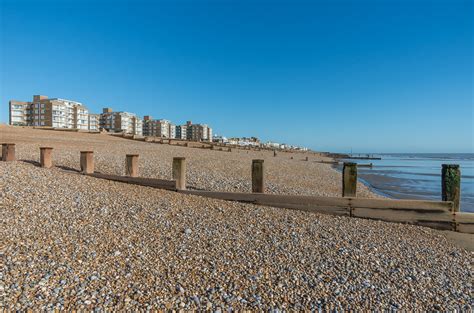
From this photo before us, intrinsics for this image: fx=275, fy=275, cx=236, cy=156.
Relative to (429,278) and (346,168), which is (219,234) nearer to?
(429,278)

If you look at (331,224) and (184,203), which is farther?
(184,203)

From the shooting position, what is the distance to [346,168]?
6.44 meters

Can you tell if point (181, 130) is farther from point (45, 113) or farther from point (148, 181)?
point (148, 181)

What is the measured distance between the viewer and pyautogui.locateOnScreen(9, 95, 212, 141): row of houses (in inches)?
3063

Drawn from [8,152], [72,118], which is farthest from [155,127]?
[8,152]

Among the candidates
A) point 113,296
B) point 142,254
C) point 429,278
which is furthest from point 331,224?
point 113,296

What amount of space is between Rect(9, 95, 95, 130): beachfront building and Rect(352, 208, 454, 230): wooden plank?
86.0 m

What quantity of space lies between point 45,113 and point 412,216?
9431cm

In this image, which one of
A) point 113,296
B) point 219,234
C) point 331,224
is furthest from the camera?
point 331,224

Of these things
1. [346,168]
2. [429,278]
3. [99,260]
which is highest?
[346,168]

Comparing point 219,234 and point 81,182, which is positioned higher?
point 81,182

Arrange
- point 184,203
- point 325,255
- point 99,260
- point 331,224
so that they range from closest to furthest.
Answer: point 99,260
point 325,255
point 331,224
point 184,203

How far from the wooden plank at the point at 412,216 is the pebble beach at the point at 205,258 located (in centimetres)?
29

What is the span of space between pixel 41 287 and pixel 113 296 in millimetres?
756
